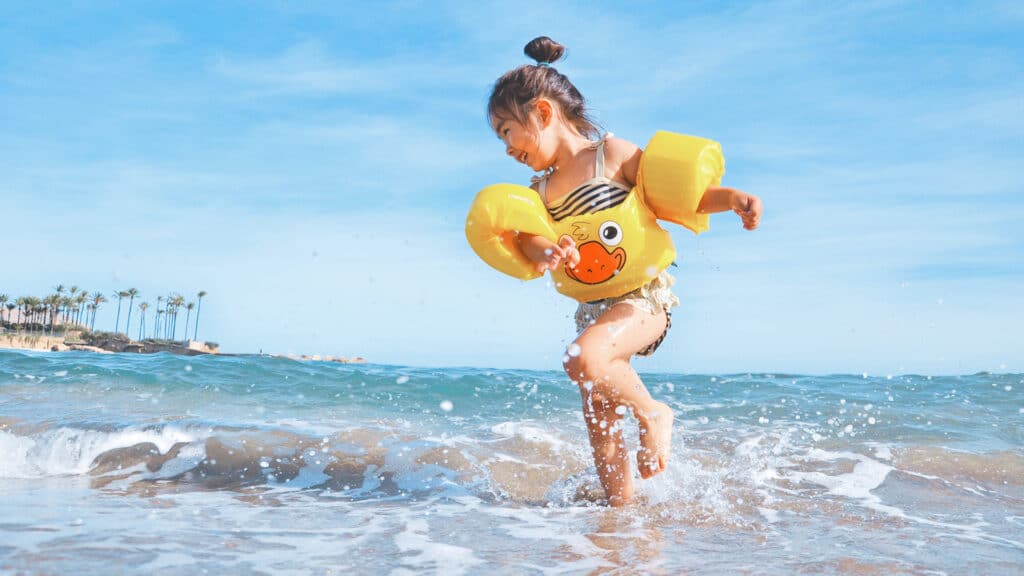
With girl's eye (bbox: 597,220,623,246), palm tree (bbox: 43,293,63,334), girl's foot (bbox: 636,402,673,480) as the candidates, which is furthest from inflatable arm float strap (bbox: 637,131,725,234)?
palm tree (bbox: 43,293,63,334)

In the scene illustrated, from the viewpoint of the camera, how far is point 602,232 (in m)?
3.82

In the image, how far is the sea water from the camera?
3066 mm

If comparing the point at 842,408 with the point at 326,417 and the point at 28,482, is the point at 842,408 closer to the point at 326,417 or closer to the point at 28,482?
the point at 326,417

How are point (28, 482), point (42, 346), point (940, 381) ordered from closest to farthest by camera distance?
point (28, 482) → point (940, 381) → point (42, 346)

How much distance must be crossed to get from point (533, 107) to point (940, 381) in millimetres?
9366

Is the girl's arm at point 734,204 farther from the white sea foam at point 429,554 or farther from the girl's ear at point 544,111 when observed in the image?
the white sea foam at point 429,554

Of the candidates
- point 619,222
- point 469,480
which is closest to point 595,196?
point 619,222

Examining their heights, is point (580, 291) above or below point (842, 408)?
above

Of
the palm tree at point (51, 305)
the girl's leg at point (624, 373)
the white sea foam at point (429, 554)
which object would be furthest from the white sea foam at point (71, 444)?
the palm tree at point (51, 305)

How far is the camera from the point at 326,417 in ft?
23.8

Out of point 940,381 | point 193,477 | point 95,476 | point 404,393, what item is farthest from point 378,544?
point 940,381

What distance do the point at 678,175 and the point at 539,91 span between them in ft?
2.59

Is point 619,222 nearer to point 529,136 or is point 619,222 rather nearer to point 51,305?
point 529,136

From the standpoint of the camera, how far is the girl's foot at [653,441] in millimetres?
3826
